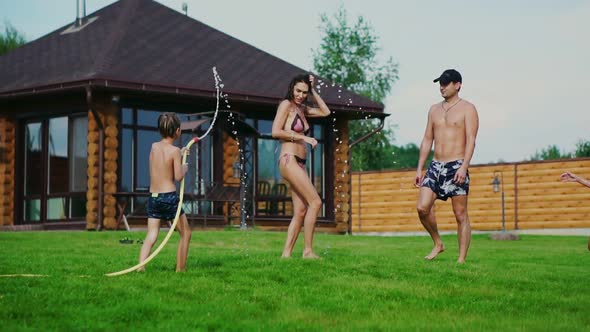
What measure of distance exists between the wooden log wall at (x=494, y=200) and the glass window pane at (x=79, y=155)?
1000cm

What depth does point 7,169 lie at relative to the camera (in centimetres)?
2291

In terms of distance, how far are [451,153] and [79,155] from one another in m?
13.4

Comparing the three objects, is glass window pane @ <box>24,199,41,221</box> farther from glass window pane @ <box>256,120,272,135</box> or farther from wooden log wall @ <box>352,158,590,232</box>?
wooden log wall @ <box>352,158,590,232</box>

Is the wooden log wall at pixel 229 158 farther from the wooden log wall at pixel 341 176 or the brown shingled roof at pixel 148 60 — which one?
the wooden log wall at pixel 341 176

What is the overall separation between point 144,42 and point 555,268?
15401 millimetres

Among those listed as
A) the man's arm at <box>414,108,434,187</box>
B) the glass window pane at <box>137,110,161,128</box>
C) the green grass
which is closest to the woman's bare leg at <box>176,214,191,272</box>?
the green grass

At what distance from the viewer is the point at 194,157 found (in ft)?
74.5

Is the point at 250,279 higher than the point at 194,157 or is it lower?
lower

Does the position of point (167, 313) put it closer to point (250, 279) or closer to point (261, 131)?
point (250, 279)

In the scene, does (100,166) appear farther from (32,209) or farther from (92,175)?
(32,209)

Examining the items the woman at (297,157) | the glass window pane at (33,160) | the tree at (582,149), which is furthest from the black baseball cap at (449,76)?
the tree at (582,149)

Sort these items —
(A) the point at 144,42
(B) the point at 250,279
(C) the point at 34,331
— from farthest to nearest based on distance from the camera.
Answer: (A) the point at 144,42 < (B) the point at 250,279 < (C) the point at 34,331

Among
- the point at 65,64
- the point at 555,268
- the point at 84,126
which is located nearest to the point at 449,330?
the point at 555,268

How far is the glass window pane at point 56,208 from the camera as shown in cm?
2202
